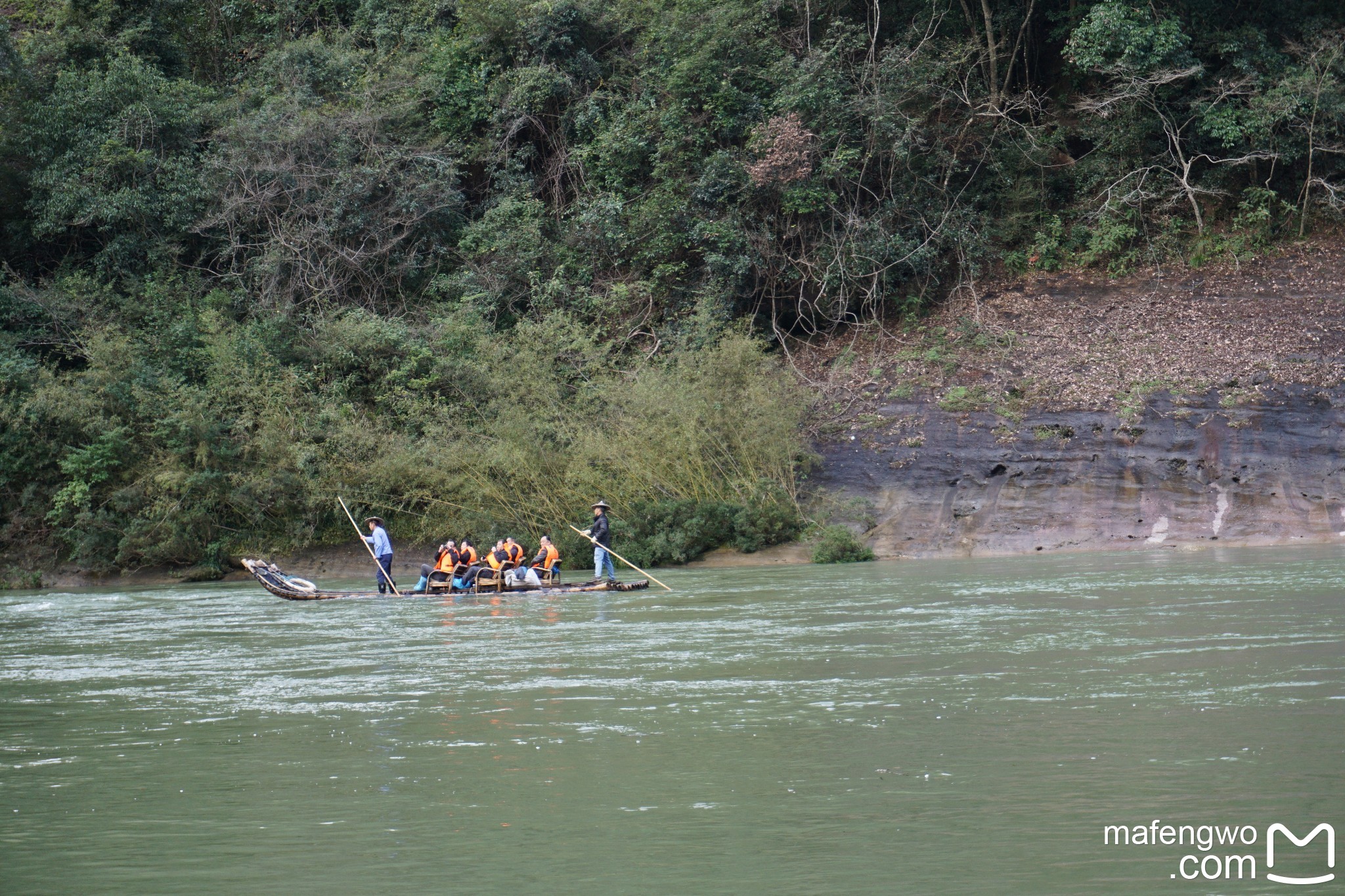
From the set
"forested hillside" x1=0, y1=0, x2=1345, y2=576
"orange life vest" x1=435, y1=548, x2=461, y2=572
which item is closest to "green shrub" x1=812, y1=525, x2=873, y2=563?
"forested hillside" x1=0, y1=0, x2=1345, y2=576

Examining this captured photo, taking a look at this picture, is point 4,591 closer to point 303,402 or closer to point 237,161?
point 303,402

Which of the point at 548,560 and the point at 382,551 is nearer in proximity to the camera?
the point at 548,560

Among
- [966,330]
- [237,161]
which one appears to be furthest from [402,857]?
[237,161]

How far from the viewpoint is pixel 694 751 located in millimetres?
8531

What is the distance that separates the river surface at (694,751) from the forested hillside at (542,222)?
35.8 feet

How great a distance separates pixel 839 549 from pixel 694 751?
15.5m

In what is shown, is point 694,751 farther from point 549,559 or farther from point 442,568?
point 442,568

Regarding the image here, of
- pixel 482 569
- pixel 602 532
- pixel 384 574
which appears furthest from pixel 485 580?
pixel 602 532

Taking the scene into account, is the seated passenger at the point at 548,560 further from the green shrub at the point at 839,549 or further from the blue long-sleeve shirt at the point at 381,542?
the green shrub at the point at 839,549

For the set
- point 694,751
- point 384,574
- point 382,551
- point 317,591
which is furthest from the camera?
point 382,551

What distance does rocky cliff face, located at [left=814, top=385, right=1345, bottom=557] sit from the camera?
2405cm

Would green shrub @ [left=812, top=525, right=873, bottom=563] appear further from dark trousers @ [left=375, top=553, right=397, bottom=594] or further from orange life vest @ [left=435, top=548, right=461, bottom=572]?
dark trousers @ [left=375, top=553, right=397, bottom=594]

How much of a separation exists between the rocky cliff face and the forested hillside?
2.32 m

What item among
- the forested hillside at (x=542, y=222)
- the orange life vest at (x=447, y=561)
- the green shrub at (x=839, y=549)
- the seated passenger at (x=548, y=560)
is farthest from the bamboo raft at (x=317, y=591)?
the forested hillside at (x=542, y=222)
